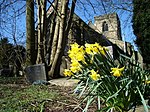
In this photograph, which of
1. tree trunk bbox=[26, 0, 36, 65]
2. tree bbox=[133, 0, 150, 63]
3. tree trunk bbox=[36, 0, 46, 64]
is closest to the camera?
tree trunk bbox=[36, 0, 46, 64]

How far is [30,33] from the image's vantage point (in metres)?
8.62

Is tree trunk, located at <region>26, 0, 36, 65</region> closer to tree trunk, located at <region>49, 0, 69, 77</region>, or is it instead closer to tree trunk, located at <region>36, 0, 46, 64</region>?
tree trunk, located at <region>36, 0, 46, 64</region>

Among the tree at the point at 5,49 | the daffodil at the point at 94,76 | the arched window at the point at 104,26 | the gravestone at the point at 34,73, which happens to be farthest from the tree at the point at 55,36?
the arched window at the point at 104,26

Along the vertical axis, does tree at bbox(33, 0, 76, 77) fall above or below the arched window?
below

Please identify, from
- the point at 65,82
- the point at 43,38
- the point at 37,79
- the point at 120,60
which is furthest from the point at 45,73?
the point at 120,60

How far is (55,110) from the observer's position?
368 cm

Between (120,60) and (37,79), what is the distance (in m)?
4.59

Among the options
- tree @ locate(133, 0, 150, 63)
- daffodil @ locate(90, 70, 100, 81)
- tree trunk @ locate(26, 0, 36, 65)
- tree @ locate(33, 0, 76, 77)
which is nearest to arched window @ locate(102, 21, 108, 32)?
tree @ locate(133, 0, 150, 63)

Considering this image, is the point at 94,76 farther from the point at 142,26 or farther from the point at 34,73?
the point at 142,26

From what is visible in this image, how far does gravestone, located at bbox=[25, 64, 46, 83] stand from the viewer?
727 centimetres

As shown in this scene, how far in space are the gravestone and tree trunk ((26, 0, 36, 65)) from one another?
947 millimetres

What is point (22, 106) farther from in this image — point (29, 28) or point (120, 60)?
point (29, 28)

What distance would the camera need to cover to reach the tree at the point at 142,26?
10367 millimetres

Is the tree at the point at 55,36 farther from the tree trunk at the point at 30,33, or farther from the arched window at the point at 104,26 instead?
the arched window at the point at 104,26
